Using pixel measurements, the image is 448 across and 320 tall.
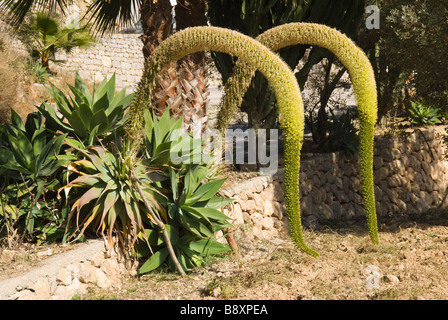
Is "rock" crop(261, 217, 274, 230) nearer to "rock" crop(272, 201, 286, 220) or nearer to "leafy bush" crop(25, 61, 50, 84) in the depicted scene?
"rock" crop(272, 201, 286, 220)

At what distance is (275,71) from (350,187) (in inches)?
235

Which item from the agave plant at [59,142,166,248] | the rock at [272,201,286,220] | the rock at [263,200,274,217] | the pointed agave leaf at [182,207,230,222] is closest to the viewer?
the agave plant at [59,142,166,248]

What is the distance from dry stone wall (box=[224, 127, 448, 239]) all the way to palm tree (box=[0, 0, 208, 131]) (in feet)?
4.29

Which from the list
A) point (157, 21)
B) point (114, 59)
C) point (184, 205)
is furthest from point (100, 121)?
point (114, 59)

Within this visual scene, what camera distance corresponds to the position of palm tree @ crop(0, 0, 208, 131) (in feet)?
23.7

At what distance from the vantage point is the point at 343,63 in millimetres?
4957

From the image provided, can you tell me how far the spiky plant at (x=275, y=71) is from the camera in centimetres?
443

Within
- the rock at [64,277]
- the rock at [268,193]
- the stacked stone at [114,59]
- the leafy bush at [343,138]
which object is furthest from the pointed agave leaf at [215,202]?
the stacked stone at [114,59]

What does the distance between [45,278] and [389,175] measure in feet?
25.5

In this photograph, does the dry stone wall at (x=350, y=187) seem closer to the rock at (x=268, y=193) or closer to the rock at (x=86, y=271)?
the rock at (x=268, y=193)

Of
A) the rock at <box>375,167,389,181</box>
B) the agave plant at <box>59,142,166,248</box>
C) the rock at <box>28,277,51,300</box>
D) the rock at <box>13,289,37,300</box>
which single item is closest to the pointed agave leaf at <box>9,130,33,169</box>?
the agave plant at <box>59,142,166,248</box>

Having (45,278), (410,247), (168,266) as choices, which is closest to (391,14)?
(410,247)

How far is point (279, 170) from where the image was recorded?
866cm

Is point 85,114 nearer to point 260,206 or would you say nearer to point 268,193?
point 260,206
